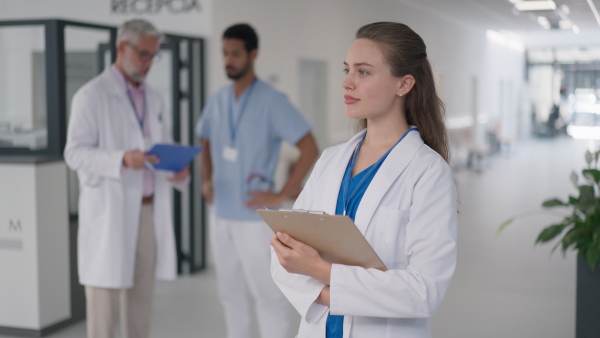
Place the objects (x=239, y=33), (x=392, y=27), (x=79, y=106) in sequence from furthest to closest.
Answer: (x=239, y=33)
(x=79, y=106)
(x=392, y=27)

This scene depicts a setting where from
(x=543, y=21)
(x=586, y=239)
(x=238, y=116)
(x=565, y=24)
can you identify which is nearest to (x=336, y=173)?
(x=238, y=116)

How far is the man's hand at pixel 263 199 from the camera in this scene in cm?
339

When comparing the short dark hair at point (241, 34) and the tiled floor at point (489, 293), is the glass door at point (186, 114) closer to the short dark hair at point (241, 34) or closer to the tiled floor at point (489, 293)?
the tiled floor at point (489, 293)

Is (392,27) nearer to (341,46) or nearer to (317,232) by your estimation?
(317,232)

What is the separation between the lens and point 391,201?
170 centimetres

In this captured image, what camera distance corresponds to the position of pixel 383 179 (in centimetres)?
171

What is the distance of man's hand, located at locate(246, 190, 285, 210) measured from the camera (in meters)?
3.39

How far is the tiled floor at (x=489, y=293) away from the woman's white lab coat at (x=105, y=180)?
124 cm

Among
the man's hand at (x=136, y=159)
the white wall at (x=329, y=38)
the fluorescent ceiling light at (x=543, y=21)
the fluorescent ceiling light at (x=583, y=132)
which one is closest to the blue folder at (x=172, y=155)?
the man's hand at (x=136, y=159)

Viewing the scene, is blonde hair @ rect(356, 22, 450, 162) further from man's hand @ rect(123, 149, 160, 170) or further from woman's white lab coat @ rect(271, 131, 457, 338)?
man's hand @ rect(123, 149, 160, 170)

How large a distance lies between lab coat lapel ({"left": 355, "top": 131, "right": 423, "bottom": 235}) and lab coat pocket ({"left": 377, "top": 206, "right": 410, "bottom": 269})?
3 cm

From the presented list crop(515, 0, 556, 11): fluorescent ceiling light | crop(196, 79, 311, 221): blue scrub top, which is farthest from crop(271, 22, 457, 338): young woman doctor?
crop(515, 0, 556, 11): fluorescent ceiling light

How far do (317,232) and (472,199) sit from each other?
9288 mm

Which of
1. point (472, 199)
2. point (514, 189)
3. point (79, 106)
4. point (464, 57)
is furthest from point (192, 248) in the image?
point (464, 57)
